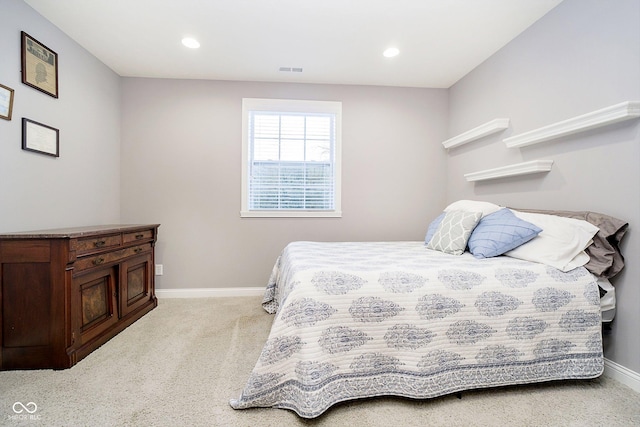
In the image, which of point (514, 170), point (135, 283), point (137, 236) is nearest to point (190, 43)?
point (137, 236)

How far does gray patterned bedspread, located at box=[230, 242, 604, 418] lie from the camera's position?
1.38 metres

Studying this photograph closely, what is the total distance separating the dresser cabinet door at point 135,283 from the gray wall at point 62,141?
24.8 inches

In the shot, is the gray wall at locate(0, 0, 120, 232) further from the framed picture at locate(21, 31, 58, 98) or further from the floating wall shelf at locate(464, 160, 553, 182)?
the floating wall shelf at locate(464, 160, 553, 182)

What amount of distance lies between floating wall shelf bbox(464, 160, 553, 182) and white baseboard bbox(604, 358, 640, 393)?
134cm

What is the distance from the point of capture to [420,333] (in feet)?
4.85

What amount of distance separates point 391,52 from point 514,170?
1.56 metres

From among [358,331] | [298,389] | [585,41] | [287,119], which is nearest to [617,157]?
[585,41]

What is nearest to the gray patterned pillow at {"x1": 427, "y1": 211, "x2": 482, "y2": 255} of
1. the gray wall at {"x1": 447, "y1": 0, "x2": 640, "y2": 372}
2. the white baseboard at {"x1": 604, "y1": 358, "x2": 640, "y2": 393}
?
the gray wall at {"x1": 447, "y1": 0, "x2": 640, "y2": 372}

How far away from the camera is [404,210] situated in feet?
11.5

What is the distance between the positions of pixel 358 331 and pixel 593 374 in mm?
1418

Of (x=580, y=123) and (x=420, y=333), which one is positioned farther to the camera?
(x=580, y=123)

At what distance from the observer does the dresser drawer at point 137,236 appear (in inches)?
95.7

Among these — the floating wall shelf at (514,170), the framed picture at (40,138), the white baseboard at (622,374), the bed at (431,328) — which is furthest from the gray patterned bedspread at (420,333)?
the framed picture at (40,138)

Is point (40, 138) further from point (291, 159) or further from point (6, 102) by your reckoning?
point (291, 159)
